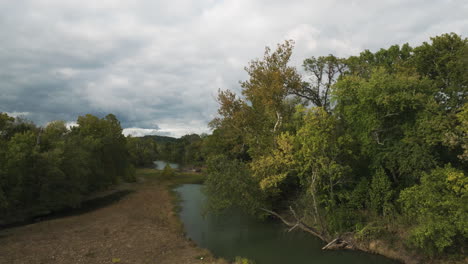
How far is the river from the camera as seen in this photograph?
58.1 feet

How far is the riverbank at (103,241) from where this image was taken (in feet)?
55.8

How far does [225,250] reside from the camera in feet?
65.5

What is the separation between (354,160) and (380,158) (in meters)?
1.98

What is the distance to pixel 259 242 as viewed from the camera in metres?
21.4

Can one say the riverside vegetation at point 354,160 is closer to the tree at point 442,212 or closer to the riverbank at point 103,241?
the tree at point 442,212

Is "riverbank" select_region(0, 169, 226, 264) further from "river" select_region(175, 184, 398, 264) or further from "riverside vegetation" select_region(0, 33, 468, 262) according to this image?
"riverside vegetation" select_region(0, 33, 468, 262)

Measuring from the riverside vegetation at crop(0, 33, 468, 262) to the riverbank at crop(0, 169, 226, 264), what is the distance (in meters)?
4.13

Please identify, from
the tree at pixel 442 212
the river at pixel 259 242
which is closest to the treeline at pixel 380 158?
the tree at pixel 442 212

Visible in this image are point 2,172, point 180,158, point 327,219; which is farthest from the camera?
point 180,158

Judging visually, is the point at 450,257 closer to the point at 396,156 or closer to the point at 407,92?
the point at 396,156

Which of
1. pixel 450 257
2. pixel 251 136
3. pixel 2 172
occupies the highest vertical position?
pixel 251 136

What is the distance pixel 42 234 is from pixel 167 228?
33.1ft

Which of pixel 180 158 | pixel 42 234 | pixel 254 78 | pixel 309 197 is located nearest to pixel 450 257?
pixel 309 197

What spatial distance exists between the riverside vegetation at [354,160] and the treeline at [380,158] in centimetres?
9
